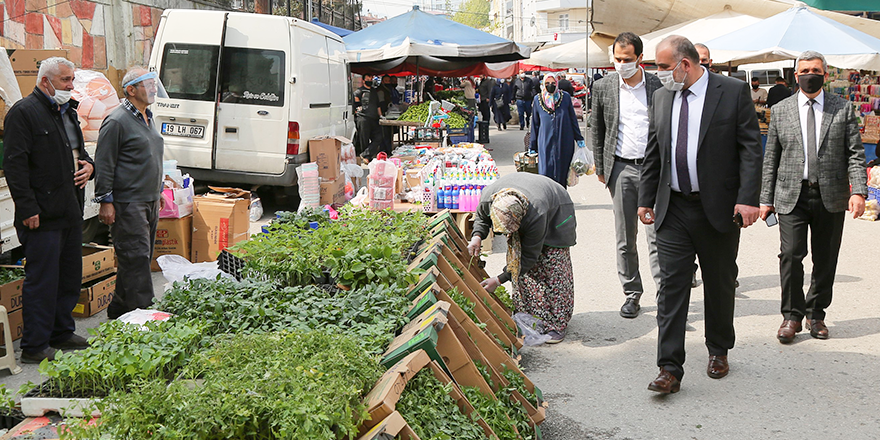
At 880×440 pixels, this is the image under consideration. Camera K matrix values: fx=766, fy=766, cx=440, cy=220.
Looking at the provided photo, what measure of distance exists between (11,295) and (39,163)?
4.16 feet

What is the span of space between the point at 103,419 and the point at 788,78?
1835 cm

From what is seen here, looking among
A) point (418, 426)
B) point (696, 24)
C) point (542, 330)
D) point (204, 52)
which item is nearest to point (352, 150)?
point (204, 52)

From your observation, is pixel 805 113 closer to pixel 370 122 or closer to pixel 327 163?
pixel 327 163

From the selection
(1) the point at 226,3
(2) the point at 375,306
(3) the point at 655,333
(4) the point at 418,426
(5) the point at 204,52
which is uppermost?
(1) the point at 226,3

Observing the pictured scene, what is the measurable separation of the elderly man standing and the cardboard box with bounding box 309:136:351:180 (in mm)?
4722

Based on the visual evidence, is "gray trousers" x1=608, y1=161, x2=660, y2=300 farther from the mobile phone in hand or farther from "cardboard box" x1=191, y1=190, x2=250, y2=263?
"cardboard box" x1=191, y1=190, x2=250, y2=263

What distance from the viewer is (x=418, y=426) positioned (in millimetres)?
3002

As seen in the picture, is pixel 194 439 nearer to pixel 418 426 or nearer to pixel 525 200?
pixel 418 426

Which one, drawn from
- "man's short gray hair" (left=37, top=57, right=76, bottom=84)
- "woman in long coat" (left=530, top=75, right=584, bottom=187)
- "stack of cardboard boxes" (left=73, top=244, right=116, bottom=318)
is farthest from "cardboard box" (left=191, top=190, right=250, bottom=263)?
"woman in long coat" (left=530, top=75, right=584, bottom=187)

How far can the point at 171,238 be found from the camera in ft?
27.3

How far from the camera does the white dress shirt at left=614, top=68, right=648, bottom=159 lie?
632cm

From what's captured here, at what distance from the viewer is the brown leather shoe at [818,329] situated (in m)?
5.90

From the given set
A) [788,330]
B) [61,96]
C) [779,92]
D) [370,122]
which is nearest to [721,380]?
[788,330]

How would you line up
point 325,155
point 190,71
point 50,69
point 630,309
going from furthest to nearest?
point 325,155, point 190,71, point 630,309, point 50,69
